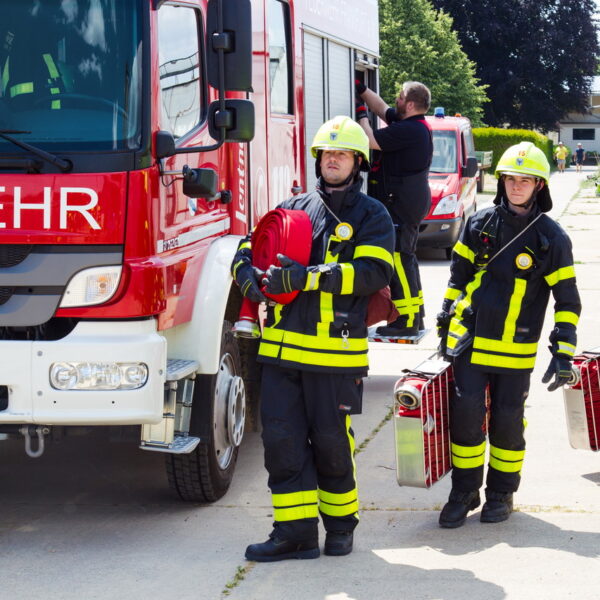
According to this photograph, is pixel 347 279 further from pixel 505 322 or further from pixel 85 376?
pixel 85 376

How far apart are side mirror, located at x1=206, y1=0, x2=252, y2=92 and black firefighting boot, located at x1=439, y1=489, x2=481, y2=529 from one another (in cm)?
209

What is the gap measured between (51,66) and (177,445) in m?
1.72

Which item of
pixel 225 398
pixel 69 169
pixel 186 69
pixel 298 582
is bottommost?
pixel 298 582

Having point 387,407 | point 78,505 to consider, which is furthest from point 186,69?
point 387,407

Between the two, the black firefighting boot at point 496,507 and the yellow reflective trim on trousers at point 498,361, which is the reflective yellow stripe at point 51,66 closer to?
the yellow reflective trim on trousers at point 498,361

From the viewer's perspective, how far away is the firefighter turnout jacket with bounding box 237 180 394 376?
4.86 m

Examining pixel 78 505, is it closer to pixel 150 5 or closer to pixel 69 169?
pixel 69 169

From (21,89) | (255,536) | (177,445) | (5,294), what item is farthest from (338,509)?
(21,89)

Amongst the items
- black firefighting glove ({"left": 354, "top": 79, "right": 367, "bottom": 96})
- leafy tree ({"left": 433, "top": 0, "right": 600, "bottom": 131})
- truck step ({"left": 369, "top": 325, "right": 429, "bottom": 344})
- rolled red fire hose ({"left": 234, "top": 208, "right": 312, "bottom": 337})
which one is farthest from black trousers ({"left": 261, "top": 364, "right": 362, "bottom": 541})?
leafy tree ({"left": 433, "top": 0, "right": 600, "bottom": 131})

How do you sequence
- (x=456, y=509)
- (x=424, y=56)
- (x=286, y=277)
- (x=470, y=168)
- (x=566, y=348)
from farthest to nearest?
(x=424, y=56) → (x=470, y=168) → (x=456, y=509) → (x=566, y=348) → (x=286, y=277)

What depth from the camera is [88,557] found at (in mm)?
5039

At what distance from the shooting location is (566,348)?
530 cm

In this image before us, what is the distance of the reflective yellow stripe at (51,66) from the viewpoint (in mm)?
5035

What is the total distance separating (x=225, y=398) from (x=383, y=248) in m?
1.36
